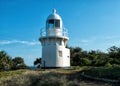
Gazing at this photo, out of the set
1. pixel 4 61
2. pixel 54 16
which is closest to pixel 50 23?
pixel 54 16

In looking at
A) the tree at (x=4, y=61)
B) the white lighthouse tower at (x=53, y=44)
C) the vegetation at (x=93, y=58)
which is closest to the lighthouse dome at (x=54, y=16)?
the white lighthouse tower at (x=53, y=44)

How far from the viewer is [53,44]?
3072cm

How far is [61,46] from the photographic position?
1226 inches

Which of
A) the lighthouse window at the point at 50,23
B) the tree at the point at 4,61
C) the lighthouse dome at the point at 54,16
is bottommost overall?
the tree at the point at 4,61

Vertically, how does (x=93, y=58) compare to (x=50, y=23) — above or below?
below

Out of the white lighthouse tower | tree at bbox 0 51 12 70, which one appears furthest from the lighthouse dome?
tree at bbox 0 51 12 70

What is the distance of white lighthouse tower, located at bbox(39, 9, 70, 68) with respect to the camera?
30.3 m

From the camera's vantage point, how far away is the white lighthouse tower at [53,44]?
30.3 metres

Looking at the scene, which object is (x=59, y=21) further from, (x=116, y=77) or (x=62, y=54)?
(x=116, y=77)

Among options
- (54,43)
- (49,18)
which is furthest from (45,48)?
(49,18)

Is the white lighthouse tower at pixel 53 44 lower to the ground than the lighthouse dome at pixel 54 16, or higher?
lower

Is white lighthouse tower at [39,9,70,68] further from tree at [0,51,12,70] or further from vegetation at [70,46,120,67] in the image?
tree at [0,51,12,70]

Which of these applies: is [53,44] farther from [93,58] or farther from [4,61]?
[4,61]

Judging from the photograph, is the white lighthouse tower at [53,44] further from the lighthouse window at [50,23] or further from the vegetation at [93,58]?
the vegetation at [93,58]
